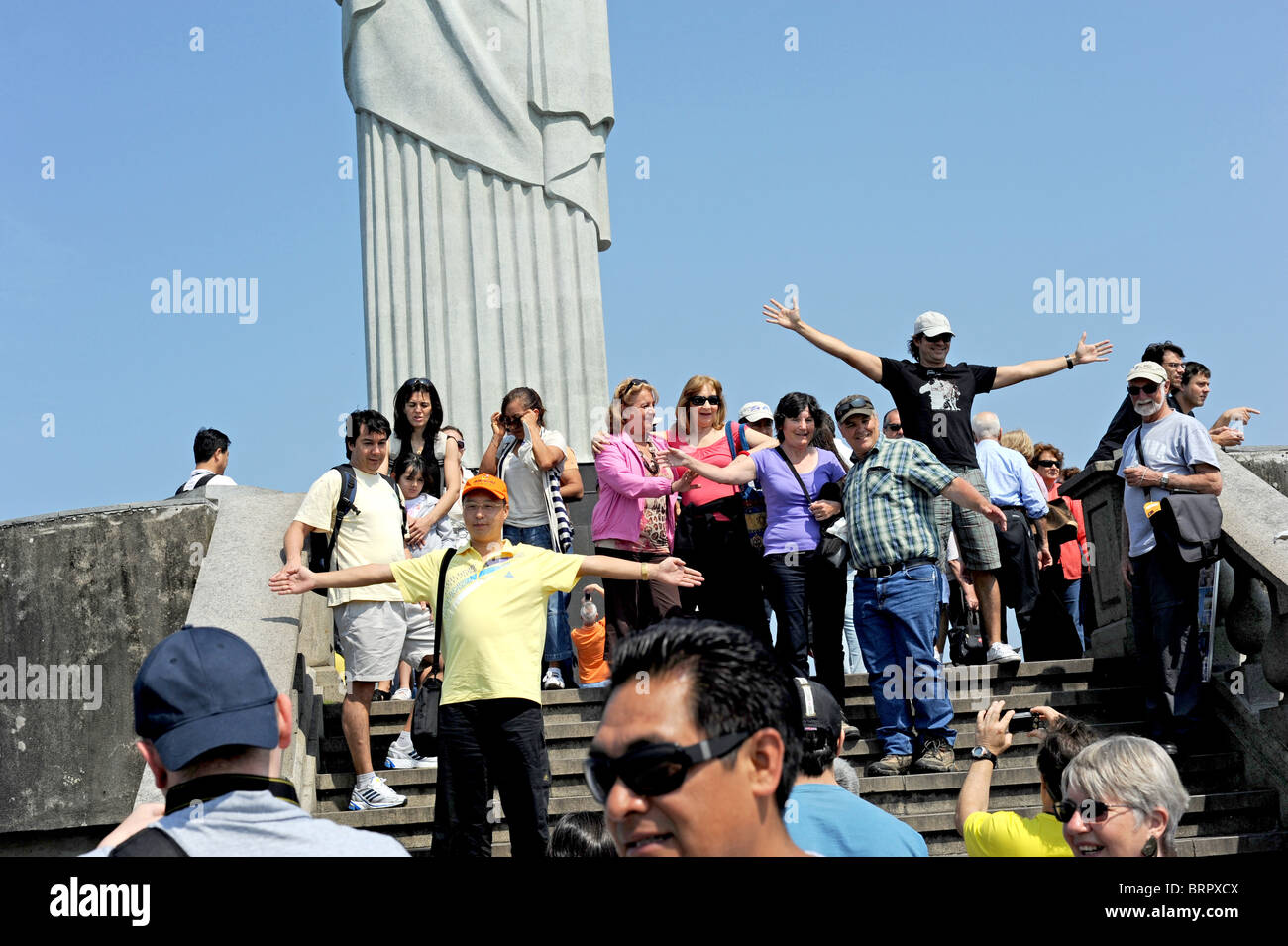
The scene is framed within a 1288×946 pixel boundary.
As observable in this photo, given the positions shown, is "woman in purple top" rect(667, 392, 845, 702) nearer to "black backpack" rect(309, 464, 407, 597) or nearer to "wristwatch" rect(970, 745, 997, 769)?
"black backpack" rect(309, 464, 407, 597)

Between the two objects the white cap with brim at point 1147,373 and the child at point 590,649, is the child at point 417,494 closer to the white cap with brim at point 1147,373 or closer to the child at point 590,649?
the child at point 590,649

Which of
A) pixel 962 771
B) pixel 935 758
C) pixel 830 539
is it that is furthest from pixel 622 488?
pixel 962 771

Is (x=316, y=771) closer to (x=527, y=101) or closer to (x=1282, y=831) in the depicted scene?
(x=1282, y=831)

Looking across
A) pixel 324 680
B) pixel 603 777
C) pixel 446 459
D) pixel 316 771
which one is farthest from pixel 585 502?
pixel 603 777

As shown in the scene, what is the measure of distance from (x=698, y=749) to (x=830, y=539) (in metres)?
5.70

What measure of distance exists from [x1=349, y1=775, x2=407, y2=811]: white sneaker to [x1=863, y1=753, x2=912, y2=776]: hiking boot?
224 centimetres

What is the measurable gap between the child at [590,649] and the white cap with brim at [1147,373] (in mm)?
3364

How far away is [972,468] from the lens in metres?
8.25

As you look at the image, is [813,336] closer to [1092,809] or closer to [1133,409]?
[1133,409]

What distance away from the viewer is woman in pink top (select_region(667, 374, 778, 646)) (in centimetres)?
835

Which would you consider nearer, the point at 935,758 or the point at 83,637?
the point at 935,758

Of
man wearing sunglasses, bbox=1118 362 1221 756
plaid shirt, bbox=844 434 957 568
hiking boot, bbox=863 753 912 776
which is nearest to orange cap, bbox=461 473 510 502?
plaid shirt, bbox=844 434 957 568

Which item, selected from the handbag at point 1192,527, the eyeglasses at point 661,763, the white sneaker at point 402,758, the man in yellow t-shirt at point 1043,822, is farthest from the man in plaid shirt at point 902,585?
the eyeglasses at point 661,763

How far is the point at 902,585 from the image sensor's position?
284 inches
